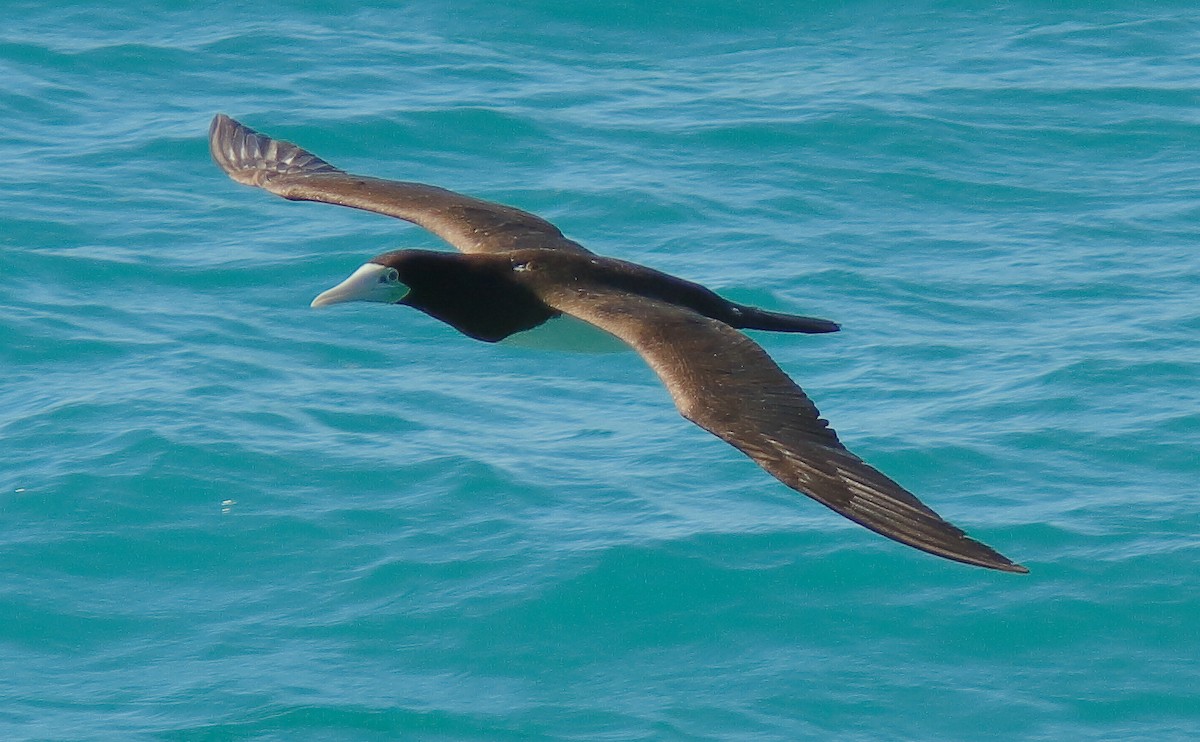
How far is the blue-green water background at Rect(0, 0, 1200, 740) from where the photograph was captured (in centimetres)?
934

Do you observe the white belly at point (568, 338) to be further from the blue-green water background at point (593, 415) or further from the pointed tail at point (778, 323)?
the blue-green water background at point (593, 415)

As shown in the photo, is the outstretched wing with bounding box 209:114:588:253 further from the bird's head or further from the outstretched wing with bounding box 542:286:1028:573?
the outstretched wing with bounding box 542:286:1028:573

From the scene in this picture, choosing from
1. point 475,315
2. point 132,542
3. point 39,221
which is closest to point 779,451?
point 475,315

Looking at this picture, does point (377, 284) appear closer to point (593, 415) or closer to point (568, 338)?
point (568, 338)

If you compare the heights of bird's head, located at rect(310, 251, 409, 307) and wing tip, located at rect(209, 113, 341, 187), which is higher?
wing tip, located at rect(209, 113, 341, 187)

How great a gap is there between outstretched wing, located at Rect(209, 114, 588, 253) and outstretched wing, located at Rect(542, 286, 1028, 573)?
3.50ft

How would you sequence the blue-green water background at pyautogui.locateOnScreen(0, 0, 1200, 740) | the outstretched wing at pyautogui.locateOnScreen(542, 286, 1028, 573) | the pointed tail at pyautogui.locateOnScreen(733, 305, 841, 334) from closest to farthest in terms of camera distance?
the outstretched wing at pyautogui.locateOnScreen(542, 286, 1028, 573)
the pointed tail at pyautogui.locateOnScreen(733, 305, 841, 334)
the blue-green water background at pyautogui.locateOnScreen(0, 0, 1200, 740)

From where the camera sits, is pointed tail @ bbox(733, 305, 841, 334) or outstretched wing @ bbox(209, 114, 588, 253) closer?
pointed tail @ bbox(733, 305, 841, 334)

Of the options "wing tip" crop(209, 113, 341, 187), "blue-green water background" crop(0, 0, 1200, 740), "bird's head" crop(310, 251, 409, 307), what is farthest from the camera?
"wing tip" crop(209, 113, 341, 187)

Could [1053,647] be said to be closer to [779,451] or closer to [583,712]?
[583,712]

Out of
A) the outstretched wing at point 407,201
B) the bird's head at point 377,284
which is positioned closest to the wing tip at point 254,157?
the outstretched wing at point 407,201

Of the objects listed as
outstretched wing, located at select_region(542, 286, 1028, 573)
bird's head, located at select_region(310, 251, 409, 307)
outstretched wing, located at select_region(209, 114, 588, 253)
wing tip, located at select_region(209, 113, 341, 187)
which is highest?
wing tip, located at select_region(209, 113, 341, 187)

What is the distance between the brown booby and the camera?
6617 millimetres

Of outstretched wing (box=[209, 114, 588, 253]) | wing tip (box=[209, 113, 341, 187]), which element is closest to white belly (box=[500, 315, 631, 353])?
outstretched wing (box=[209, 114, 588, 253])
